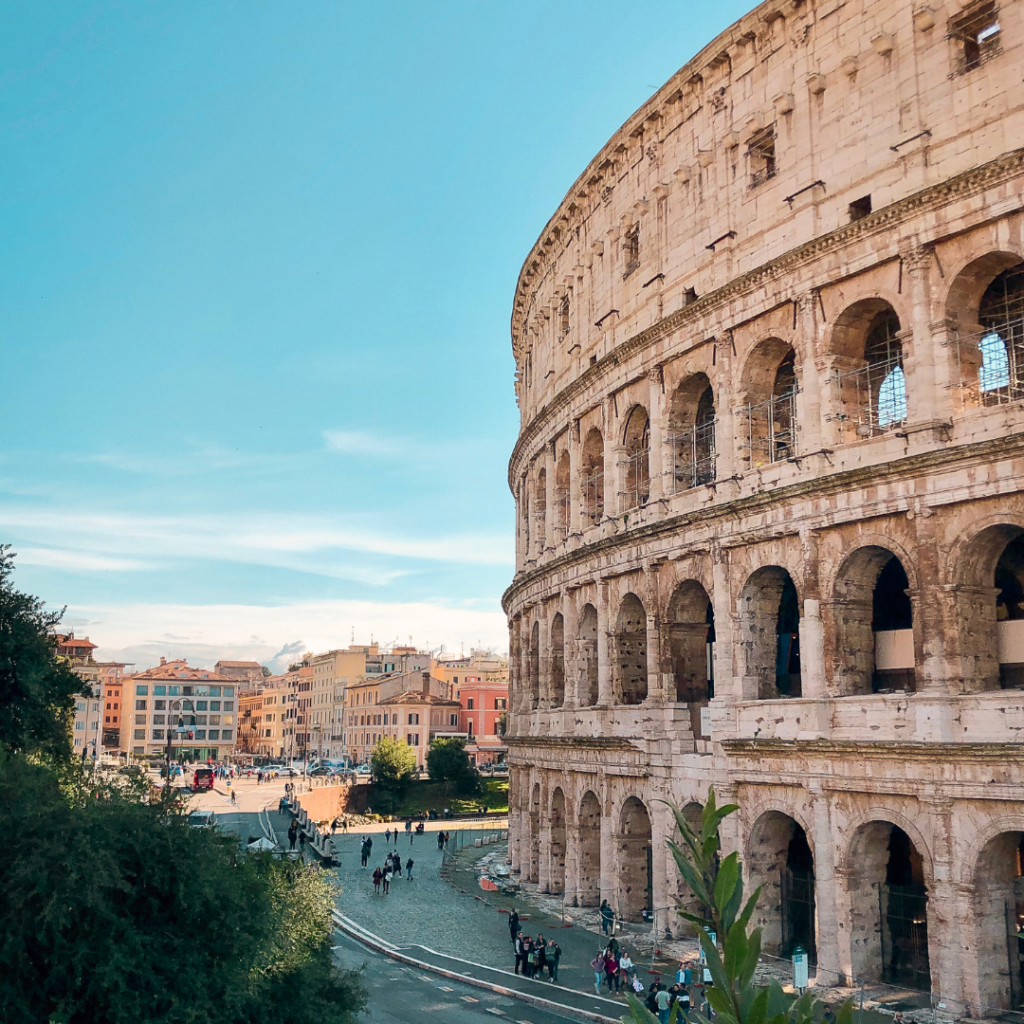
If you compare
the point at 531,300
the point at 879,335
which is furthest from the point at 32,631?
the point at 531,300

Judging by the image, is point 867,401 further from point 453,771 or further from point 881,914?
point 453,771

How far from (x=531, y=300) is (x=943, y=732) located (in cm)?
2646

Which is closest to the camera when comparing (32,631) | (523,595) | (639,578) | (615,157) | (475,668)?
(32,631)

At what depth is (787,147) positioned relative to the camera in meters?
25.9

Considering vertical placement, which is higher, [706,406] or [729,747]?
[706,406]

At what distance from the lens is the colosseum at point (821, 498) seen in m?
20.9

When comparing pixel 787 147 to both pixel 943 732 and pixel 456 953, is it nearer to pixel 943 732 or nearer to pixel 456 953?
pixel 943 732

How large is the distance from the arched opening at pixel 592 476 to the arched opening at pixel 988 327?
13.8 meters

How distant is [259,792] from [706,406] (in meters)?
54.0

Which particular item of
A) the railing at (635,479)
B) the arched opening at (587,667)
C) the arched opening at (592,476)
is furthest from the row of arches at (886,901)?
the arched opening at (592,476)

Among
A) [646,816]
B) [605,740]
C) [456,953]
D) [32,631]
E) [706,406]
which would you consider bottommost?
[456,953]

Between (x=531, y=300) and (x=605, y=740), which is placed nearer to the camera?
(x=605, y=740)

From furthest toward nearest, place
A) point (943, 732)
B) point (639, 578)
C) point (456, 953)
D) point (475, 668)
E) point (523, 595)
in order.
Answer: point (475, 668)
point (523, 595)
point (639, 578)
point (456, 953)
point (943, 732)

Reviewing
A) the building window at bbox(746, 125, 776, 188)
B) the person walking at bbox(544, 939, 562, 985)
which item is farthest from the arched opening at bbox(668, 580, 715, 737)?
the building window at bbox(746, 125, 776, 188)
